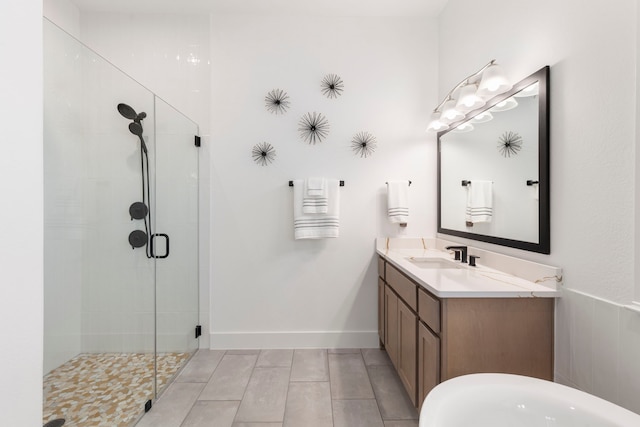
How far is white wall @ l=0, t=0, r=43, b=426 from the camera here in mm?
644

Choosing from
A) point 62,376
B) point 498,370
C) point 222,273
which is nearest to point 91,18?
point 222,273

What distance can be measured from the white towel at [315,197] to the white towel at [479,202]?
3.45 ft

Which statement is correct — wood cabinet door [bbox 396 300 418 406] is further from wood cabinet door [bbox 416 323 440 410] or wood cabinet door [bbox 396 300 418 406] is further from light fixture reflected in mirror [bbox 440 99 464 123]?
light fixture reflected in mirror [bbox 440 99 464 123]

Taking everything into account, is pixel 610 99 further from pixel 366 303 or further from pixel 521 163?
pixel 366 303

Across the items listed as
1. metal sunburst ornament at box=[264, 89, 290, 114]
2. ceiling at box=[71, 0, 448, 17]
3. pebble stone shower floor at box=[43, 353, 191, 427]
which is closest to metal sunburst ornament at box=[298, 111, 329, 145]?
metal sunburst ornament at box=[264, 89, 290, 114]

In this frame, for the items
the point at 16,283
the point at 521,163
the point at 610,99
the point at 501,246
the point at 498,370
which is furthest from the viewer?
the point at 501,246

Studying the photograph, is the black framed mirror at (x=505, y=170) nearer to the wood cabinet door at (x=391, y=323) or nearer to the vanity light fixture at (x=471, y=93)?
the vanity light fixture at (x=471, y=93)

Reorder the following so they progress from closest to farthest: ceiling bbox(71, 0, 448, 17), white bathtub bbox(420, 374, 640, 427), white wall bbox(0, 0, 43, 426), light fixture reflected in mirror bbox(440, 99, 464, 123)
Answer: white wall bbox(0, 0, 43, 426)
white bathtub bbox(420, 374, 640, 427)
light fixture reflected in mirror bbox(440, 99, 464, 123)
ceiling bbox(71, 0, 448, 17)

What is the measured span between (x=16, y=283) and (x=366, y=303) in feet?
7.34

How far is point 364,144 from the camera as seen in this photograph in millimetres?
2488

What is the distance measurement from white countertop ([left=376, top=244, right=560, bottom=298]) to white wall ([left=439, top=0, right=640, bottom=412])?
109mm

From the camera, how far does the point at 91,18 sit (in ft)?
7.86

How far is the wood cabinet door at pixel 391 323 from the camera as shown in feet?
6.32

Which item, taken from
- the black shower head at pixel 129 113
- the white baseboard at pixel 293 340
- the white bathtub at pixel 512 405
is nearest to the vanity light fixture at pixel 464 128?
the white bathtub at pixel 512 405
